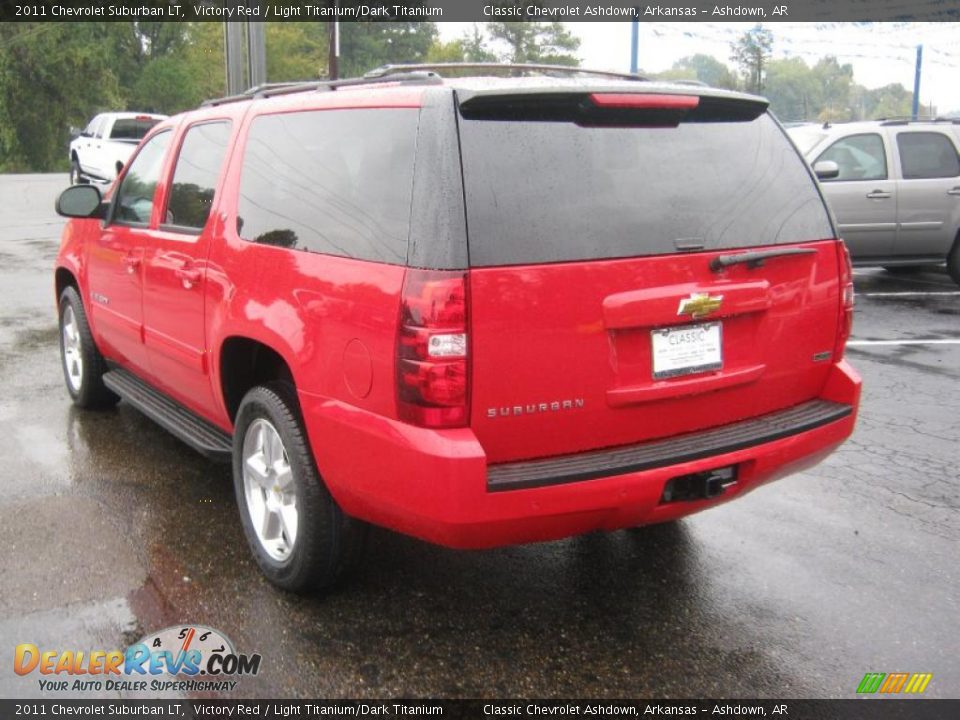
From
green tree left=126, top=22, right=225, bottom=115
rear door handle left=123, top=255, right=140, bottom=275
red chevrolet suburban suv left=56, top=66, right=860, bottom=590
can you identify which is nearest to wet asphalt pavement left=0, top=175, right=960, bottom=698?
red chevrolet suburban suv left=56, top=66, right=860, bottom=590

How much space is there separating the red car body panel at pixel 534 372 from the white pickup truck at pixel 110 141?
20.5 metres

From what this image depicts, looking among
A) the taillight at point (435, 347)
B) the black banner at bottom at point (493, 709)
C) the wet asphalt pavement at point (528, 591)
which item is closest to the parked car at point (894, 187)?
the wet asphalt pavement at point (528, 591)

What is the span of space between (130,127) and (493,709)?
23309 mm

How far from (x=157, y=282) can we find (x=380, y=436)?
2040 millimetres

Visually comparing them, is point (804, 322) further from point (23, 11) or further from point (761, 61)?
point (23, 11)

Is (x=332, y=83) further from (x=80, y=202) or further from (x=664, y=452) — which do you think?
(x=80, y=202)

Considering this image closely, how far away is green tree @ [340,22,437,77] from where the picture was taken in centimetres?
8012

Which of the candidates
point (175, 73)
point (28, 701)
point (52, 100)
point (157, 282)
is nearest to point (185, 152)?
point (157, 282)

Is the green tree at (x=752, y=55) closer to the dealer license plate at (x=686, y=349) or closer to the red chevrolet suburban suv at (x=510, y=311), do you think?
the red chevrolet suburban suv at (x=510, y=311)

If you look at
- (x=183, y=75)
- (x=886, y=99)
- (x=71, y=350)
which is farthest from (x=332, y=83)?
(x=886, y=99)

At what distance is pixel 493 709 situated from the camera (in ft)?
9.50

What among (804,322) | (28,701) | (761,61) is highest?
(761,61)

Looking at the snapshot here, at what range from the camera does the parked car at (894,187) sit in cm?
1073

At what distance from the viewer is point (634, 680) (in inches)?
120
